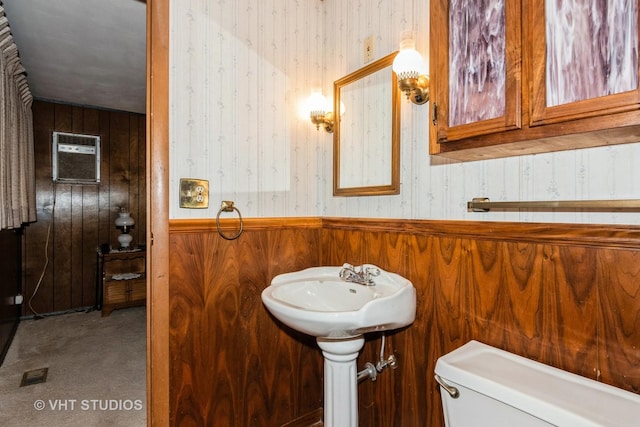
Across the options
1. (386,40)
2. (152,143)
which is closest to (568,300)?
(386,40)

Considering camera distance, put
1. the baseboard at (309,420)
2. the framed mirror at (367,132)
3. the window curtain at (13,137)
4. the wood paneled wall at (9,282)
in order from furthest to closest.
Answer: the wood paneled wall at (9,282), the window curtain at (13,137), the baseboard at (309,420), the framed mirror at (367,132)

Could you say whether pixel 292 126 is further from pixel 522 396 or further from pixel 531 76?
pixel 522 396

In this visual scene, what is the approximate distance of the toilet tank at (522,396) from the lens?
2.50ft

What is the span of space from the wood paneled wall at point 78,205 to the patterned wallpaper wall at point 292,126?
9.89 ft

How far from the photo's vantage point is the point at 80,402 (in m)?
1.98

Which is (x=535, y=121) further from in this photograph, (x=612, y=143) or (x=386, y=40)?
(x=386, y=40)

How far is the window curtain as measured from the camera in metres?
2.14

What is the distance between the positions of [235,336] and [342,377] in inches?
21.4

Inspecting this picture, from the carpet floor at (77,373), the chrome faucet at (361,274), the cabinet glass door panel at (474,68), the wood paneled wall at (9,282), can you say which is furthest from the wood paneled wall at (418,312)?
the wood paneled wall at (9,282)

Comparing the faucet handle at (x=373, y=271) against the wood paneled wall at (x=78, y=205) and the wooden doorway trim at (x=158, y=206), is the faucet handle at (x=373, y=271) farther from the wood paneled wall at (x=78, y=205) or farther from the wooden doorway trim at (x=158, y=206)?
the wood paneled wall at (x=78, y=205)

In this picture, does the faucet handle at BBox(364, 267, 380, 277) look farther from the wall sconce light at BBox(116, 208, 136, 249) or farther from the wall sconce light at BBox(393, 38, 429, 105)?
the wall sconce light at BBox(116, 208, 136, 249)

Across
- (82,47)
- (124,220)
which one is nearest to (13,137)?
(82,47)

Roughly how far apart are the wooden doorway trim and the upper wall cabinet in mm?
1035

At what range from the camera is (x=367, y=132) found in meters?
1.63
